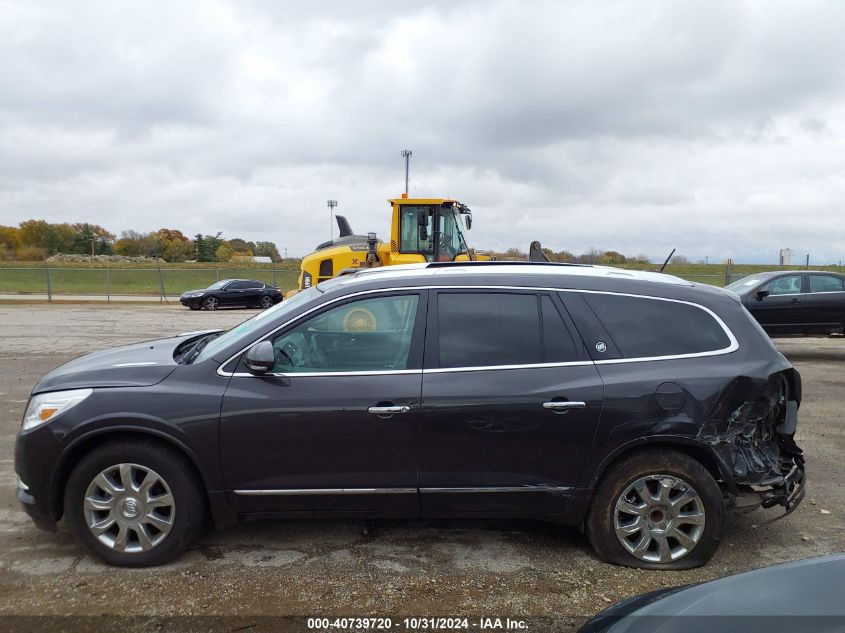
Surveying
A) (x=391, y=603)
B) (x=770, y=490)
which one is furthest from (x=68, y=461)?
(x=770, y=490)

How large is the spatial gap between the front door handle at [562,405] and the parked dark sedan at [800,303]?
953 centimetres

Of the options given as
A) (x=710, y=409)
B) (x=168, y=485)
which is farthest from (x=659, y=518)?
(x=168, y=485)

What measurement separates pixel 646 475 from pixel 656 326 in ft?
2.88

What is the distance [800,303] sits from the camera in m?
11.8

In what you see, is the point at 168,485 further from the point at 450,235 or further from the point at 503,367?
the point at 450,235

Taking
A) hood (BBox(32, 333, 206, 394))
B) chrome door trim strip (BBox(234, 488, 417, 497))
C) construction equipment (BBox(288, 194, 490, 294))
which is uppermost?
construction equipment (BBox(288, 194, 490, 294))

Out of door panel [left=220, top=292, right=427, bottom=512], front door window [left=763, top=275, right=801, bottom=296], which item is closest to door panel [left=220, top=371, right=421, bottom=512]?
door panel [left=220, top=292, right=427, bottom=512]

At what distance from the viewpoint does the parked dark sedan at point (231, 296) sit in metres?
27.8

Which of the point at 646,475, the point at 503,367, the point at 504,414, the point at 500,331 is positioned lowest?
the point at 646,475

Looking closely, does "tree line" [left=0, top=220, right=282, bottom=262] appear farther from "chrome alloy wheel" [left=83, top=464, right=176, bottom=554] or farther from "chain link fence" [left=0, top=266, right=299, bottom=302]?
"chrome alloy wheel" [left=83, top=464, right=176, bottom=554]

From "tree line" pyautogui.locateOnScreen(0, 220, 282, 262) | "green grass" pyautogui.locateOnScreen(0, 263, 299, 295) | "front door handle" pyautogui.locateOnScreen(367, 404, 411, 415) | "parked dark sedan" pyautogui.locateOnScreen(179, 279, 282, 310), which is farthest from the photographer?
"tree line" pyautogui.locateOnScreen(0, 220, 282, 262)

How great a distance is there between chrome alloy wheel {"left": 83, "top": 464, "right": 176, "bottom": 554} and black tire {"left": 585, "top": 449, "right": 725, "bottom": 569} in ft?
8.06

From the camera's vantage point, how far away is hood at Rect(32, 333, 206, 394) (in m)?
3.75

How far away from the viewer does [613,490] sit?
3.71 meters
